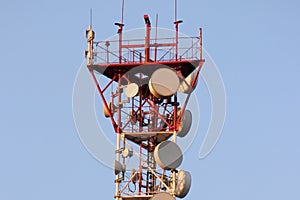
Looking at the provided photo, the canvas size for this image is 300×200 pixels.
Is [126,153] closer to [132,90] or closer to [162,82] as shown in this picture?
[132,90]

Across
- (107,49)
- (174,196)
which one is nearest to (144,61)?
(107,49)

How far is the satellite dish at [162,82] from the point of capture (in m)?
91.8

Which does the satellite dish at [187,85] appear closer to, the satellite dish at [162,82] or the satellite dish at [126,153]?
the satellite dish at [162,82]

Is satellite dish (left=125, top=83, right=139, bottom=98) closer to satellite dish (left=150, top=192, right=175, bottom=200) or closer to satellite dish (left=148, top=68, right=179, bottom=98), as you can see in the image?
satellite dish (left=148, top=68, right=179, bottom=98)

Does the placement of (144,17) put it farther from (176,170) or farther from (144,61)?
(176,170)

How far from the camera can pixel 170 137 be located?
92.9 m

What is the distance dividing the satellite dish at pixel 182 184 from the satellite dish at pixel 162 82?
17.0 ft

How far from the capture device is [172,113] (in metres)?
93.6

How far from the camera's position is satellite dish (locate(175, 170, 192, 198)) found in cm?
9106

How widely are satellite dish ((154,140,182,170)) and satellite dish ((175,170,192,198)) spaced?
2.30 ft

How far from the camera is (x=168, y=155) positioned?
90938mm

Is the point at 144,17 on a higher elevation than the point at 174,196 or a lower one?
higher

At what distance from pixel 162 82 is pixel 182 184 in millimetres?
6487

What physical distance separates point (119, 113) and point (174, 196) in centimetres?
680
